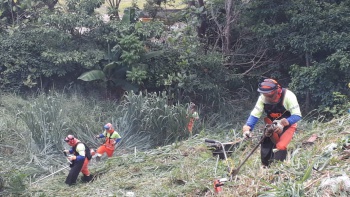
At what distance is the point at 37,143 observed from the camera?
971 centimetres

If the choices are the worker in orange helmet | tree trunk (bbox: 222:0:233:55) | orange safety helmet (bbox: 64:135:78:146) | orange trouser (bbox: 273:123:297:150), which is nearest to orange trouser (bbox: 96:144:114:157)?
the worker in orange helmet

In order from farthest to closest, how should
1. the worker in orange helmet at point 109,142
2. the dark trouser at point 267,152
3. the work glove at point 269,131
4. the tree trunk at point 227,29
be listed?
the tree trunk at point 227,29
the worker in orange helmet at point 109,142
the dark trouser at point 267,152
the work glove at point 269,131

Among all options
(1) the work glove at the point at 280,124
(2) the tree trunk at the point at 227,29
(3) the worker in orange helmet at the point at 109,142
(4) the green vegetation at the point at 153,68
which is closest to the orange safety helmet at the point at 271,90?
(1) the work glove at the point at 280,124

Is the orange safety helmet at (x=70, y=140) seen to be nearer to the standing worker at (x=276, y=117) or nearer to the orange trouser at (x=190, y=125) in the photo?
the standing worker at (x=276, y=117)

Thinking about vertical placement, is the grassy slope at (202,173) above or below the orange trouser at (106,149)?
above

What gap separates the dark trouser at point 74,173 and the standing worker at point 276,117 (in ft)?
9.46

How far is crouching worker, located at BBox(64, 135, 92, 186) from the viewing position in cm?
786

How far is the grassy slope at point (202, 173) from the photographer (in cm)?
501

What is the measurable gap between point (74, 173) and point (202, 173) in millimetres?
2452

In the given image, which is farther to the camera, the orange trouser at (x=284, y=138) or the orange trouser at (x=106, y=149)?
the orange trouser at (x=106, y=149)

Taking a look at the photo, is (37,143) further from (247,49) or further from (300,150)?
(247,49)

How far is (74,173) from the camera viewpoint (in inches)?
309

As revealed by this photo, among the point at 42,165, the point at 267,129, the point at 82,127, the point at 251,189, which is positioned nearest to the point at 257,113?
the point at 267,129

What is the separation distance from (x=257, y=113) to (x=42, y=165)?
14.5ft
